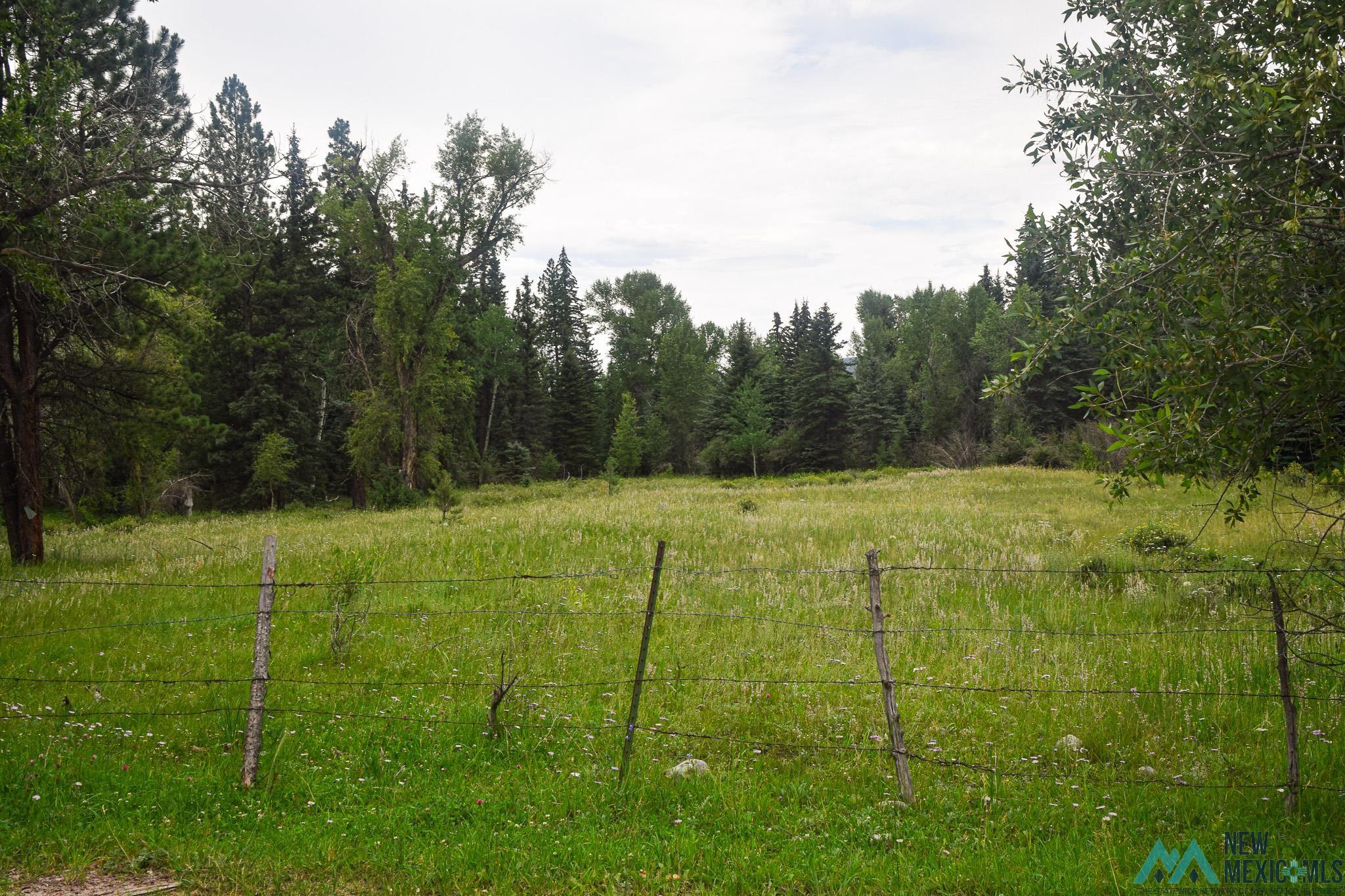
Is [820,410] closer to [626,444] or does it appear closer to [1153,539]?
[626,444]

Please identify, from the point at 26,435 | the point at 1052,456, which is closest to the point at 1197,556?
the point at 26,435

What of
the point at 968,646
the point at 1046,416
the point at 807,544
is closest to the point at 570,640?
the point at 968,646

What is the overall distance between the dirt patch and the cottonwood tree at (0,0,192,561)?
24.4 ft

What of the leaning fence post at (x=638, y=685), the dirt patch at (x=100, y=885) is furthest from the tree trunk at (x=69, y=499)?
the leaning fence post at (x=638, y=685)

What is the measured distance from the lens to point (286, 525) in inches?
1025

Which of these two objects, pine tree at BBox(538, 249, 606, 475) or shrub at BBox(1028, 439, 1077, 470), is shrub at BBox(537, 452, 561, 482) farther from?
shrub at BBox(1028, 439, 1077, 470)

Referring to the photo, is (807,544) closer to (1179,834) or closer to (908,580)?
(908,580)

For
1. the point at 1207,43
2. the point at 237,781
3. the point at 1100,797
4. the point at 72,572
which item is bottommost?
the point at 1100,797

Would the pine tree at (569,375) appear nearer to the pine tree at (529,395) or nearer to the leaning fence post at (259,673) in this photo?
the pine tree at (529,395)

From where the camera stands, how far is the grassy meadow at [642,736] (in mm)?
4664

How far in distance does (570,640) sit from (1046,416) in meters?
55.2

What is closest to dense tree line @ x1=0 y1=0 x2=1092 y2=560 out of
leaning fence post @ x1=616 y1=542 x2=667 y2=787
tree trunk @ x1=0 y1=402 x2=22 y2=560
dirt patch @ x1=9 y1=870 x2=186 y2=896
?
tree trunk @ x1=0 y1=402 x2=22 y2=560

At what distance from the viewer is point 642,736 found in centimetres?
661

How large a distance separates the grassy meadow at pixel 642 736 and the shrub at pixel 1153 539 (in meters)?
1.42
